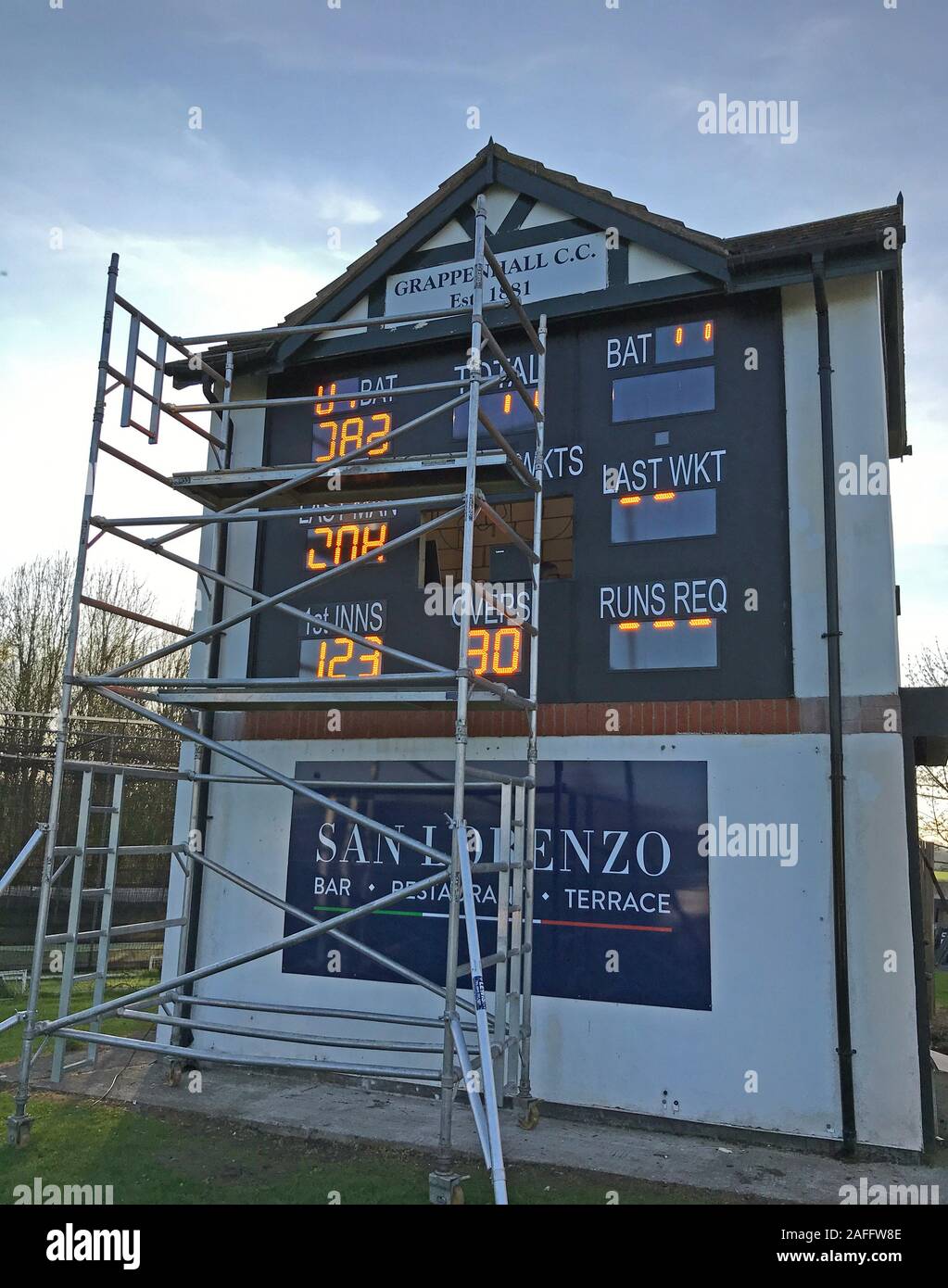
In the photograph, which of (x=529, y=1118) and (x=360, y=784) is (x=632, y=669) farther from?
(x=529, y=1118)

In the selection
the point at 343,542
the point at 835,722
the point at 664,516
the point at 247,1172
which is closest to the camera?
the point at 247,1172

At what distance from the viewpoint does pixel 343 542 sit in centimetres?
1024

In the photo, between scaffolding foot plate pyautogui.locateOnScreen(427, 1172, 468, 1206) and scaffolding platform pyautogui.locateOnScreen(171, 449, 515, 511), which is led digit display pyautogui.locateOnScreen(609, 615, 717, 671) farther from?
scaffolding foot plate pyautogui.locateOnScreen(427, 1172, 468, 1206)

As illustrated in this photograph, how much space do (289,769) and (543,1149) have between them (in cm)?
459

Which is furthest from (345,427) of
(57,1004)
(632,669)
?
(57,1004)

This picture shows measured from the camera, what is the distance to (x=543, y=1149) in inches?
300

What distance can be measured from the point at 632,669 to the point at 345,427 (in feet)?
13.5

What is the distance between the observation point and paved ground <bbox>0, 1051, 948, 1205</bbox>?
7.11 m

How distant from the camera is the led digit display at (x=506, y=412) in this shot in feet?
32.2

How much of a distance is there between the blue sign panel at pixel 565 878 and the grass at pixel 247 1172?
1925 mm

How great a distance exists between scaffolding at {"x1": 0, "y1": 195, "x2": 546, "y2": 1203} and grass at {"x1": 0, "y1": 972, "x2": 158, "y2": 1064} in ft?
5.16
